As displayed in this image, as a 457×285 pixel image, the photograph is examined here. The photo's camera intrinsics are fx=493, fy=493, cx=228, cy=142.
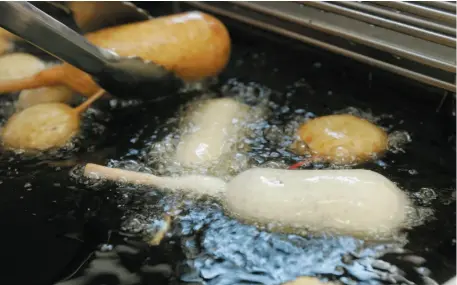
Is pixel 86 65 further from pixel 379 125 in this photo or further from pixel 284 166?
pixel 379 125

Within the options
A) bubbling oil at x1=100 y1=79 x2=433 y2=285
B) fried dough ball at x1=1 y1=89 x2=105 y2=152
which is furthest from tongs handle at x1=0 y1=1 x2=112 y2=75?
bubbling oil at x1=100 y1=79 x2=433 y2=285

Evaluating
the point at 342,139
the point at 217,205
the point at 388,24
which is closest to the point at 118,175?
the point at 217,205

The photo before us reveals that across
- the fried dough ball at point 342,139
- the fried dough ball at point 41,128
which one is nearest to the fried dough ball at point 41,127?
the fried dough ball at point 41,128

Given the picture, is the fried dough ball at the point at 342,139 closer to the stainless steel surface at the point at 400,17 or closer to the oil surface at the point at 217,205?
the oil surface at the point at 217,205

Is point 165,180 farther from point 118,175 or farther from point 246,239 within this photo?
point 246,239

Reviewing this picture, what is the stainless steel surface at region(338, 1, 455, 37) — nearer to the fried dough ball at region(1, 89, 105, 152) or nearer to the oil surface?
the oil surface

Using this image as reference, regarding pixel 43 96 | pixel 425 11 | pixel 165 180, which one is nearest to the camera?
pixel 165 180
